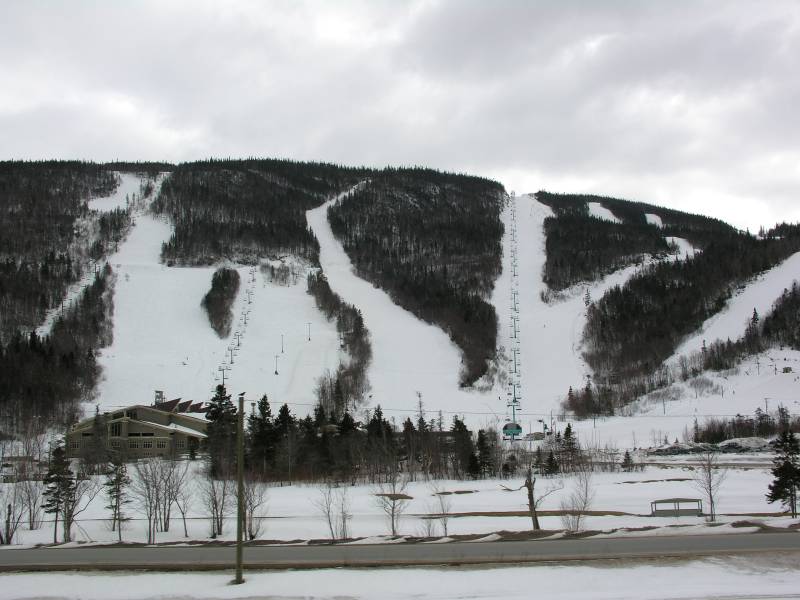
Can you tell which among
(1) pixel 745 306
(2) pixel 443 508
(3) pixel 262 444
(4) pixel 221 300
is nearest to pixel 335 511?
(2) pixel 443 508

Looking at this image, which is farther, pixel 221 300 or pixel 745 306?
pixel 745 306

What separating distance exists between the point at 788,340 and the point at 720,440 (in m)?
48.3

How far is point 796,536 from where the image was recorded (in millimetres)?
28953

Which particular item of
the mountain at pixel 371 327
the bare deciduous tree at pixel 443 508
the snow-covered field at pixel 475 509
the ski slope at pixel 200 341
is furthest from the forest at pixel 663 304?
the bare deciduous tree at pixel 443 508

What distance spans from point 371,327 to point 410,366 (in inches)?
759

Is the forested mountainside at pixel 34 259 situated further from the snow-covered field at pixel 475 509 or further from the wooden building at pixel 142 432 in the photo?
the snow-covered field at pixel 475 509

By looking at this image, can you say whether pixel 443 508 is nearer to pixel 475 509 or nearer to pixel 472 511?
pixel 472 511

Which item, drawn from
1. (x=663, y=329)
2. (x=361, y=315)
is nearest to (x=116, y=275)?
(x=361, y=315)

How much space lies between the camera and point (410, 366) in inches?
5221

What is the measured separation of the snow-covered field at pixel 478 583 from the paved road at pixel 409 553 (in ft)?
3.74

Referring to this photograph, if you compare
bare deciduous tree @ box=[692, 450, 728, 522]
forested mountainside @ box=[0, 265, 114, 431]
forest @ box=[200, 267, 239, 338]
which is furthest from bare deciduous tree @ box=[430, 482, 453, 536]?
forest @ box=[200, 267, 239, 338]

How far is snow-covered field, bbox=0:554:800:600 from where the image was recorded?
21.4m

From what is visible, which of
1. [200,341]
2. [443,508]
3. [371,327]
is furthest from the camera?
[371,327]

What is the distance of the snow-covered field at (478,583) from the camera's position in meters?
21.4
